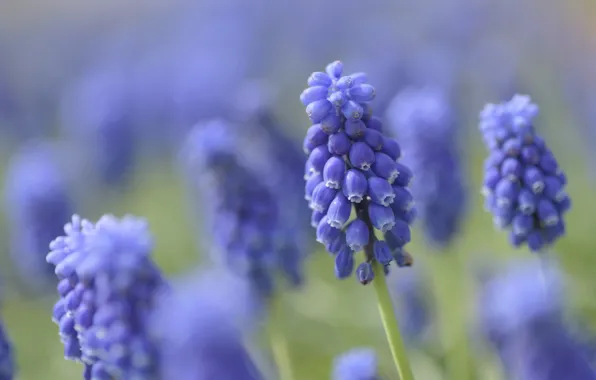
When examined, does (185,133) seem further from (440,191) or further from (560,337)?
(560,337)

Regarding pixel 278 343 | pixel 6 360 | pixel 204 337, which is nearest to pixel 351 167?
pixel 204 337

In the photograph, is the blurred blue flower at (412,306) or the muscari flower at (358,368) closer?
the muscari flower at (358,368)

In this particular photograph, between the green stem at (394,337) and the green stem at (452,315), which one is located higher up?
the green stem at (452,315)

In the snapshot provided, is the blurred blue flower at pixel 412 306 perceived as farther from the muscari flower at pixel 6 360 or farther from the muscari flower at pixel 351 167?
the muscari flower at pixel 6 360

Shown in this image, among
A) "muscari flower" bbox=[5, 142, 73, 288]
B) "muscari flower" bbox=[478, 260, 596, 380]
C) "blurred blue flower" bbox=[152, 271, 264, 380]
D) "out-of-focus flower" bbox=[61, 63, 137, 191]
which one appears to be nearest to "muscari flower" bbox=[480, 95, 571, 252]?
"muscari flower" bbox=[478, 260, 596, 380]

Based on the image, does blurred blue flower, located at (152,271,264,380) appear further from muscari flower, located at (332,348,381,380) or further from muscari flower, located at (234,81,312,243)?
muscari flower, located at (234,81,312,243)

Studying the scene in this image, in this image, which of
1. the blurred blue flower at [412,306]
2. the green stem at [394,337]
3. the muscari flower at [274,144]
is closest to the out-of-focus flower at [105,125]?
the muscari flower at [274,144]

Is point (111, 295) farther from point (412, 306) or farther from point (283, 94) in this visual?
point (283, 94)
